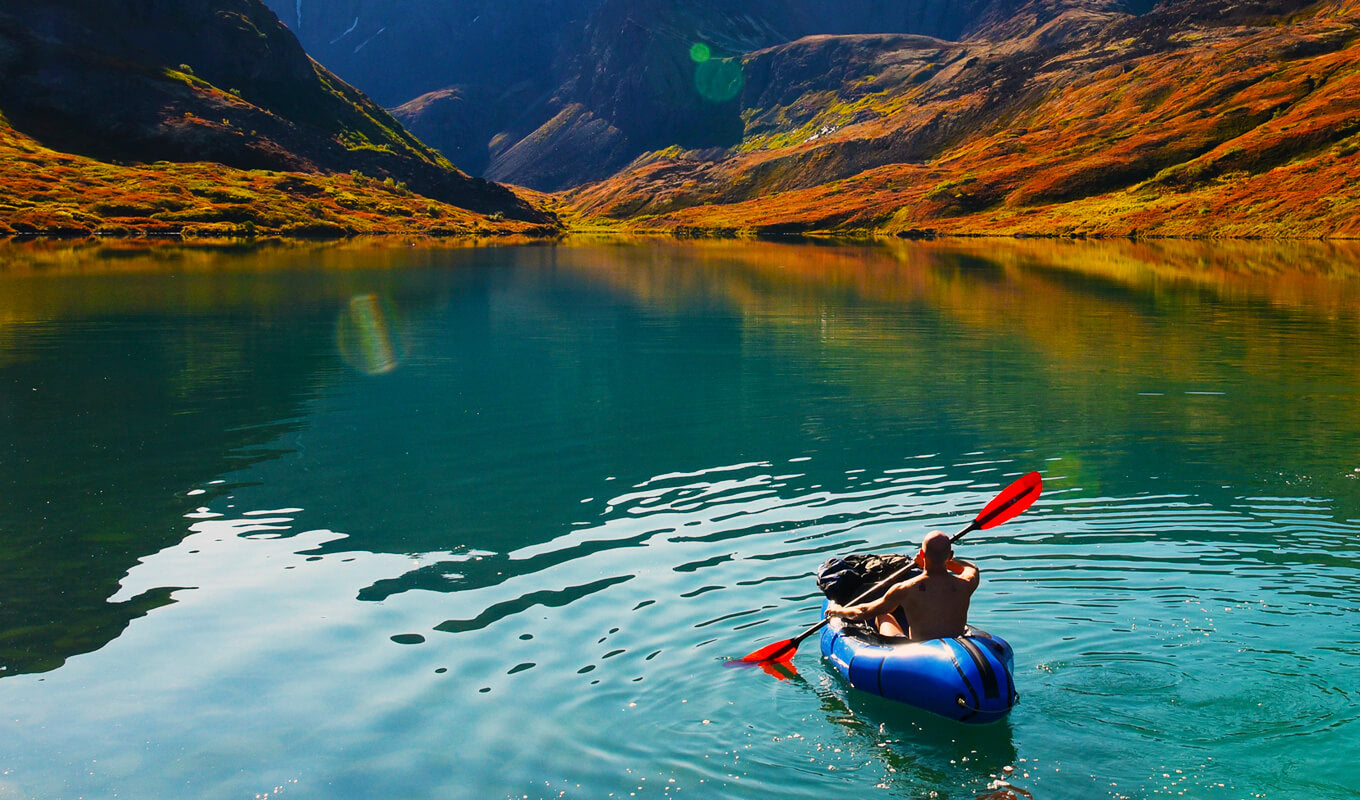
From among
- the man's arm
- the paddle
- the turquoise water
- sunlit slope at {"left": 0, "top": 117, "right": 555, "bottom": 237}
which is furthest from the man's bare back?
sunlit slope at {"left": 0, "top": 117, "right": 555, "bottom": 237}

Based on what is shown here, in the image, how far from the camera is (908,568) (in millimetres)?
15062

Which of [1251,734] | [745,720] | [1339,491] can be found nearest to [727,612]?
[745,720]

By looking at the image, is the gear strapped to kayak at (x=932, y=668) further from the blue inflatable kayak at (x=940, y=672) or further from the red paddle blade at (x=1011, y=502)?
→ the red paddle blade at (x=1011, y=502)

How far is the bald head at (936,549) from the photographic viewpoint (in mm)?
13367

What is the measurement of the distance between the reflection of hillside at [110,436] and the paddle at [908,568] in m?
10.2

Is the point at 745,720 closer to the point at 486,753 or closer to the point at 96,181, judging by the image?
the point at 486,753

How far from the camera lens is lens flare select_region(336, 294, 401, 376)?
43316 millimetres

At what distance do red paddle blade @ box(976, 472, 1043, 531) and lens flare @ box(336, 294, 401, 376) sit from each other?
97.2ft

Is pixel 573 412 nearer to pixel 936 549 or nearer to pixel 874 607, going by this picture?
pixel 874 607

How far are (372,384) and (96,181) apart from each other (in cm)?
17847

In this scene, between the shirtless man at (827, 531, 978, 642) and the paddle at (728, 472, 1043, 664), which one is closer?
the shirtless man at (827, 531, 978, 642)

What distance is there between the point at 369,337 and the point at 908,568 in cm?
4108

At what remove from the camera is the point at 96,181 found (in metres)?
185

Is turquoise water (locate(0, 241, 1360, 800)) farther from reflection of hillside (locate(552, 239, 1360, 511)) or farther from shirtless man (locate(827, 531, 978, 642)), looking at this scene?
shirtless man (locate(827, 531, 978, 642))
